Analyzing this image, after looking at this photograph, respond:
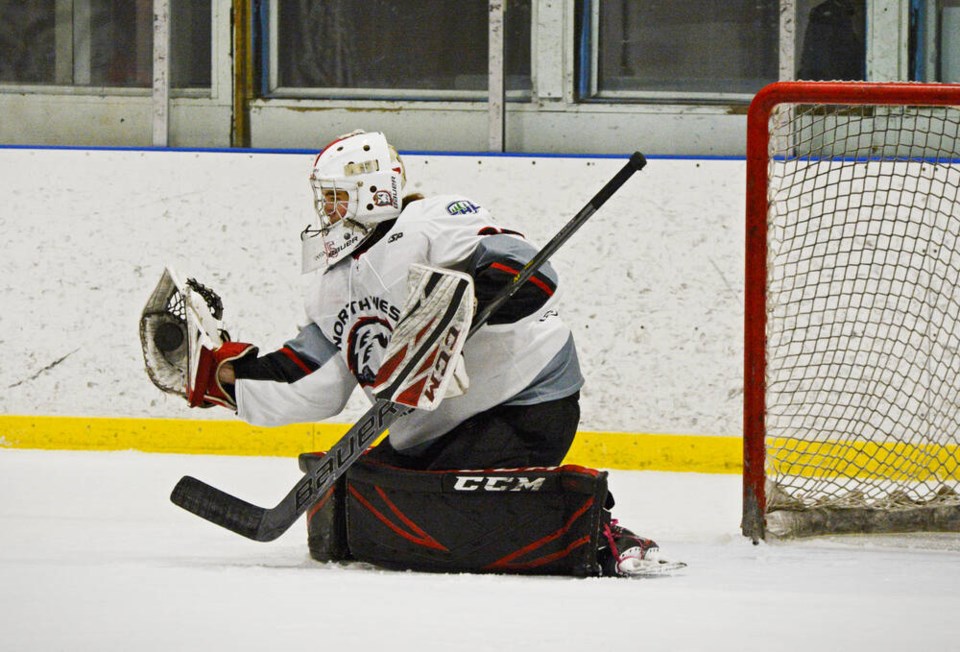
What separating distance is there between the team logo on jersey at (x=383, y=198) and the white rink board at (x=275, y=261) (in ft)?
5.19

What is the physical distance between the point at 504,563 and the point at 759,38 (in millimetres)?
2969

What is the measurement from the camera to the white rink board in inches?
173

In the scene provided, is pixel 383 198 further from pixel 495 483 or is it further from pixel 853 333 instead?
pixel 853 333

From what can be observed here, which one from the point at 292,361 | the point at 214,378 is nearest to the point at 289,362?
the point at 292,361

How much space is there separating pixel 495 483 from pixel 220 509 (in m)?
0.62

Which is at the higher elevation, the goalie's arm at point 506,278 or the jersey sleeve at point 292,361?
the goalie's arm at point 506,278

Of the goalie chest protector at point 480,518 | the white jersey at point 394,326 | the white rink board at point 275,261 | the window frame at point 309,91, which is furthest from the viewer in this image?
the window frame at point 309,91

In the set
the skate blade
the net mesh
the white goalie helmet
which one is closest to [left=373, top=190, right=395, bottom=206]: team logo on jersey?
the white goalie helmet

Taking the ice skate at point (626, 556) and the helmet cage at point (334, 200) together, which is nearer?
the ice skate at point (626, 556)

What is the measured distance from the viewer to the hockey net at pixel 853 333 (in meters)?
3.25

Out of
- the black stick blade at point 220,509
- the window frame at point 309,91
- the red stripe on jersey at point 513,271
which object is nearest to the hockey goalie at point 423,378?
the red stripe on jersey at point 513,271

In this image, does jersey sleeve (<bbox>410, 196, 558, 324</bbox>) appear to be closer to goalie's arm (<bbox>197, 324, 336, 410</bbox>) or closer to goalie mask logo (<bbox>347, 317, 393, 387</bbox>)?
goalie mask logo (<bbox>347, 317, 393, 387</bbox>)

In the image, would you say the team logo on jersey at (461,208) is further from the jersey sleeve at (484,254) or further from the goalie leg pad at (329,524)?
the goalie leg pad at (329,524)

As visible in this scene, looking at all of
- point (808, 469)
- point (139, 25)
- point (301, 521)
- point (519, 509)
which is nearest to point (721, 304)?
point (808, 469)
